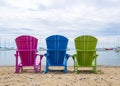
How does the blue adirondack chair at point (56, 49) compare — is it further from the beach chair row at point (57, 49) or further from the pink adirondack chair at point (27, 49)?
the pink adirondack chair at point (27, 49)

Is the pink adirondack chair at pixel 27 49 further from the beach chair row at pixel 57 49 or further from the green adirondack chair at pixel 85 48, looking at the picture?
the green adirondack chair at pixel 85 48

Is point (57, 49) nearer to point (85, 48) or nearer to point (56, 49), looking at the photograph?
point (56, 49)

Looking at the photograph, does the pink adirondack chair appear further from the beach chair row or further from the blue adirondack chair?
the blue adirondack chair

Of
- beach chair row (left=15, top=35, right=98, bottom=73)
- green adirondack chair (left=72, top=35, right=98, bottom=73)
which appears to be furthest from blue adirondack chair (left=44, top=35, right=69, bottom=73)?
green adirondack chair (left=72, top=35, right=98, bottom=73)

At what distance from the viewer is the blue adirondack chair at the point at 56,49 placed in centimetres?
996

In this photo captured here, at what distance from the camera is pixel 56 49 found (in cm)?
997

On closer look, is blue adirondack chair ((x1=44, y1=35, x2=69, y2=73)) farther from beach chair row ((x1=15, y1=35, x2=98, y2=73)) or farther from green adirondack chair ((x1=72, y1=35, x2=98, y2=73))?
green adirondack chair ((x1=72, y1=35, x2=98, y2=73))

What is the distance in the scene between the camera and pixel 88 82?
294 inches

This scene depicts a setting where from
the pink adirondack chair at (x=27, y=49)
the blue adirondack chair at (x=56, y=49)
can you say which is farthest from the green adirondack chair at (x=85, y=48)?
the pink adirondack chair at (x=27, y=49)

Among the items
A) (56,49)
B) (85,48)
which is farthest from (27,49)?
(85,48)

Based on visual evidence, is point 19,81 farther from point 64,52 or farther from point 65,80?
point 64,52

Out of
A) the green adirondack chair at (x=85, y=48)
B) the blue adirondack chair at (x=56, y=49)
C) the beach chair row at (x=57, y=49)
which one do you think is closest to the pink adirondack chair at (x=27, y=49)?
the beach chair row at (x=57, y=49)

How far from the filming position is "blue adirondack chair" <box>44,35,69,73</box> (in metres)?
9.96

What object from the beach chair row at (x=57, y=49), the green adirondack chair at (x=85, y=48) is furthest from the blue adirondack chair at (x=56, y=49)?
the green adirondack chair at (x=85, y=48)
